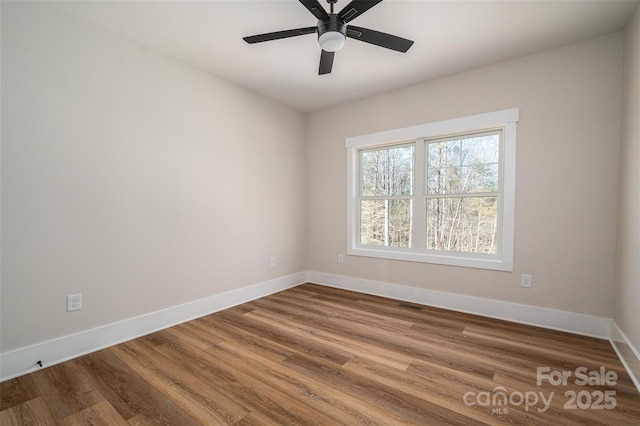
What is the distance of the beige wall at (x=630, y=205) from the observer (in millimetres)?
1986

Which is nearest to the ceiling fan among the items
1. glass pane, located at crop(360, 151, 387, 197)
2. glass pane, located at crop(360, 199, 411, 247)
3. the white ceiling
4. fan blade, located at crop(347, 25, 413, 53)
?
fan blade, located at crop(347, 25, 413, 53)

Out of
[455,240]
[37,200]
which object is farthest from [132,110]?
[455,240]

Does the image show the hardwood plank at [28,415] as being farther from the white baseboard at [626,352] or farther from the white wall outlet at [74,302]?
the white baseboard at [626,352]

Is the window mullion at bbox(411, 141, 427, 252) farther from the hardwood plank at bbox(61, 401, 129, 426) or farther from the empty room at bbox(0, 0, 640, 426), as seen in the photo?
the hardwood plank at bbox(61, 401, 129, 426)

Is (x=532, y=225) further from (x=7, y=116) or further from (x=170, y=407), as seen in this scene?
(x=7, y=116)

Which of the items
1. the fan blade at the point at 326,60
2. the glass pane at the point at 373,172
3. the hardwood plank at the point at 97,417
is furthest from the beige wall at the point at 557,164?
the hardwood plank at the point at 97,417

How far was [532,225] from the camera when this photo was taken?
9.16 feet

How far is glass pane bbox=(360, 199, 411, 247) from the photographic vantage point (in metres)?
3.70

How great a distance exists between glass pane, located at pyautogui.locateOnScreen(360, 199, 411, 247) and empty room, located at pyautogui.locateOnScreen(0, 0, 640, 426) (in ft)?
0.13

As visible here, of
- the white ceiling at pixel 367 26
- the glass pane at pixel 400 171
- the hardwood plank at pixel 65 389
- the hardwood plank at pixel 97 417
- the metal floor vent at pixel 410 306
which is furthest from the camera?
the glass pane at pixel 400 171

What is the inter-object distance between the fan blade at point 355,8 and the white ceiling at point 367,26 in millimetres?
337

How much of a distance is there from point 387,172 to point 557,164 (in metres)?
1.79

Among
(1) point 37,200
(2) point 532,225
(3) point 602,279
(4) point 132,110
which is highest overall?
(4) point 132,110

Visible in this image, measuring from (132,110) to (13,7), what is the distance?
888mm
